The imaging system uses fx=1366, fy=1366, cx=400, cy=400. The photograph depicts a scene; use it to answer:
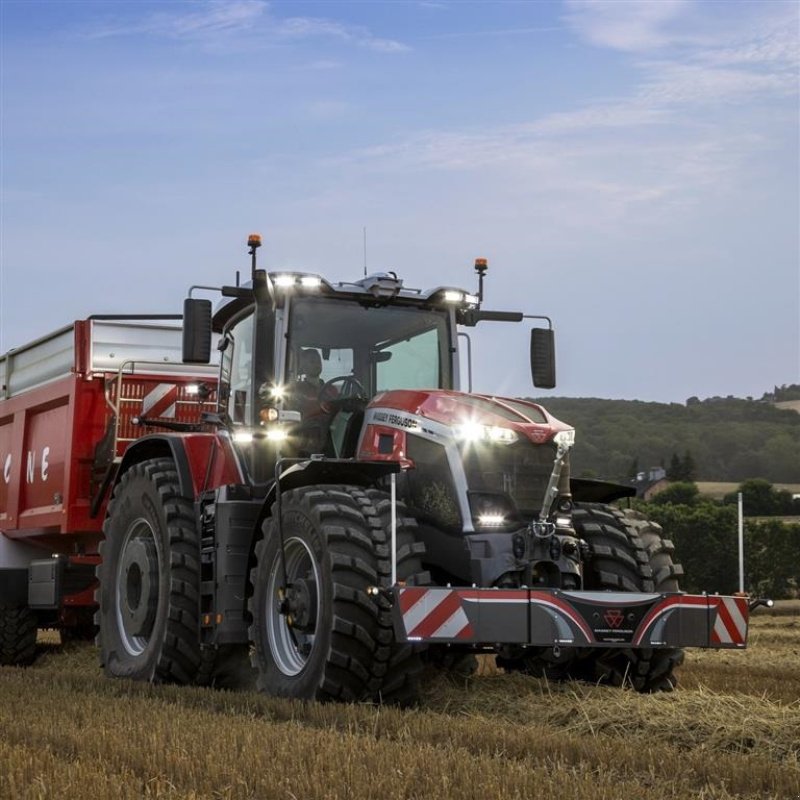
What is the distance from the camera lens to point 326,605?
25.4 feet

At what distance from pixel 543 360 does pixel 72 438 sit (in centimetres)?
486

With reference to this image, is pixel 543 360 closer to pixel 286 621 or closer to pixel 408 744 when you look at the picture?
pixel 286 621

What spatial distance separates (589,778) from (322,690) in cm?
261

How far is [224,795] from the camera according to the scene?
5.10m

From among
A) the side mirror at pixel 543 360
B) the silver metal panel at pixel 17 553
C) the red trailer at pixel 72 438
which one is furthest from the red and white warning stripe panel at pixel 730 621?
the silver metal panel at pixel 17 553

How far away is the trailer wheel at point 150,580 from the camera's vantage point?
9469mm

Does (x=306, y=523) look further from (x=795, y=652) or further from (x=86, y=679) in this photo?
(x=795, y=652)

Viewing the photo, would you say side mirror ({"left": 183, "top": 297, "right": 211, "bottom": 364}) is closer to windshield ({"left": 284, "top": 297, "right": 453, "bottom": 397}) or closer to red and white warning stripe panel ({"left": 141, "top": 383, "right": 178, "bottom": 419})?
windshield ({"left": 284, "top": 297, "right": 453, "bottom": 397})

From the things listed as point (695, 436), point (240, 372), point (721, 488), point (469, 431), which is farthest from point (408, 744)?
point (695, 436)

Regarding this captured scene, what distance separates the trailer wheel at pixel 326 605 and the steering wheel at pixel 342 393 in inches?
42.5

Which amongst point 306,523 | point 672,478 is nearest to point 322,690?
point 306,523

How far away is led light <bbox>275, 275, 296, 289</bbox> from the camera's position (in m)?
9.39

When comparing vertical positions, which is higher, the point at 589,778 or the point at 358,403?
the point at 358,403

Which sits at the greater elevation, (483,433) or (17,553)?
(483,433)
